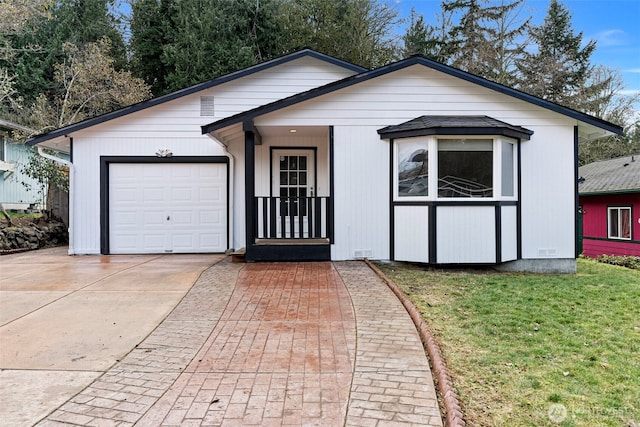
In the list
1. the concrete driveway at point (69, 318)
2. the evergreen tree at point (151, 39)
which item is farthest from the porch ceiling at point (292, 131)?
the evergreen tree at point (151, 39)

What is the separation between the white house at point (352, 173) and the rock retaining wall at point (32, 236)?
8.06ft

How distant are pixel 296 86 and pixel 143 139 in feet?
12.9

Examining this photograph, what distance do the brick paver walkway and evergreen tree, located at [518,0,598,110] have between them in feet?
78.4

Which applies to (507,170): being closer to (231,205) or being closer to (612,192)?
(231,205)

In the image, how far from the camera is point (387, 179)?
826cm

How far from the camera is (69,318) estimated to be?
15.5 ft

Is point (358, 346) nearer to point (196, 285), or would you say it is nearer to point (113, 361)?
point (113, 361)

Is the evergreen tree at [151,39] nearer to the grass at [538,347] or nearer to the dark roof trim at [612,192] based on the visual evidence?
the grass at [538,347]

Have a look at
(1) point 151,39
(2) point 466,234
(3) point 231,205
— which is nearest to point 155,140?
(3) point 231,205

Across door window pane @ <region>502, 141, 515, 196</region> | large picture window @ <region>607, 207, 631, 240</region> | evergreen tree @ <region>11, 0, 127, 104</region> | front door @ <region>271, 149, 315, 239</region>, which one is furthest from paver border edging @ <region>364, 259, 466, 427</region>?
evergreen tree @ <region>11, 0, 127, 104</region>

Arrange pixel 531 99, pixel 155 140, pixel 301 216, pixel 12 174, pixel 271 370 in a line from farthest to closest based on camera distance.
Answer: pixel 12 174 → pixel 155 140 → pixel 301 216 → pixel 531 99 → pixel 271 370

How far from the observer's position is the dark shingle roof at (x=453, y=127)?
24.5ft

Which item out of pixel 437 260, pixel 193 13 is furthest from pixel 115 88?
pixel 437 260

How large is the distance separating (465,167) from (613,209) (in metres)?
11.5
